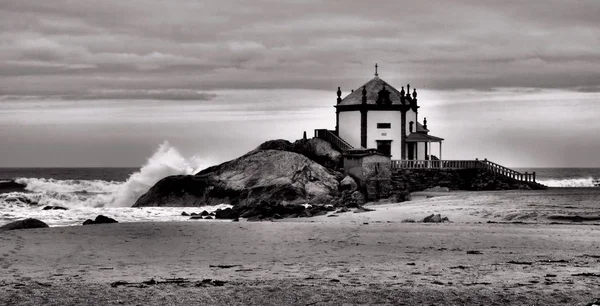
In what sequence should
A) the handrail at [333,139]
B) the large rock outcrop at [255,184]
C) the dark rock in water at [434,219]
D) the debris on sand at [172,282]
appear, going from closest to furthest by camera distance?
the debris on sand at [172,282] < the dark rock in water at [434,219] < the large rock outcrop at [255,184] < the handrail at [333,139]

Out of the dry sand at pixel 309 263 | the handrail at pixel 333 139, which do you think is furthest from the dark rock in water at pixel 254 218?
the handrail at pixel 333 139

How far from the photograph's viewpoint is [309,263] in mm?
16875

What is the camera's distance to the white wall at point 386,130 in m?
57.5

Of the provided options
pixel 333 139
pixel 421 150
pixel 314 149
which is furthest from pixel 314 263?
pixel 421 150

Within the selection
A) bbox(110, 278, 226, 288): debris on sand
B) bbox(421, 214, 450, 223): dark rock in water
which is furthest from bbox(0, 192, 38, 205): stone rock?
bbox(110, 278, 226, 288): debris on sand

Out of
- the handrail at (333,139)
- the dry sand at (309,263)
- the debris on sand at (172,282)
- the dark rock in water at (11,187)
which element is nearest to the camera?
the dry sand at (309,263)

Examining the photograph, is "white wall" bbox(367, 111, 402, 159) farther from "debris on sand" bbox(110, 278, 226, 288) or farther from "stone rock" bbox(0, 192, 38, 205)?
"debris on sand" bbox(110, 278, 226, 288)

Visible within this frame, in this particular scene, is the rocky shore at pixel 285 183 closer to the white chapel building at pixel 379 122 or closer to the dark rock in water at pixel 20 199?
the white chapel building at pixel 379 122

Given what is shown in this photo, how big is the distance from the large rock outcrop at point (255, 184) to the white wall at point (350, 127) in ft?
25.1

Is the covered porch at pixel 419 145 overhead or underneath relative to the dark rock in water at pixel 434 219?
overhead

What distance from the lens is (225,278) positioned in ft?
48.8

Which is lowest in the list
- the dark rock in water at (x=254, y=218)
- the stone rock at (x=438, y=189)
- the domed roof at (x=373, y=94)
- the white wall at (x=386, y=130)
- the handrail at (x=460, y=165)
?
the dark rock in water at (x=254, y=218)

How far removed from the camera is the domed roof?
57.8 m

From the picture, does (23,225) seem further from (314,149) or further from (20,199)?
(20,199)
